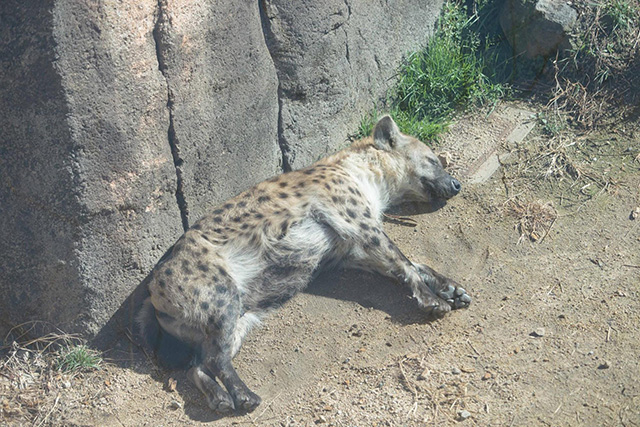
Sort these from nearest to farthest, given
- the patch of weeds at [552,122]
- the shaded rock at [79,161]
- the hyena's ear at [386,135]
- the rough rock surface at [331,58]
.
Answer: the shaded rock at [79,161] < the rough rock surface at [331,58] < the hyena's ear at [386,135] < the patch of weeds at [552,122]

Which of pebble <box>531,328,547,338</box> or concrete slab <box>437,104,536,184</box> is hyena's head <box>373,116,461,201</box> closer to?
concrete slab <box>437,104,536,184</box>

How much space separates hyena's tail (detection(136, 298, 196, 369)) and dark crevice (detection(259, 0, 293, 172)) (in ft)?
4.15

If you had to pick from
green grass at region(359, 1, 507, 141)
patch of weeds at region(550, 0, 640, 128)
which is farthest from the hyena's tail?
patch of weeds at region(550, 0, 640, 128)

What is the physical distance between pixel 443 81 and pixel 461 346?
7.42ft

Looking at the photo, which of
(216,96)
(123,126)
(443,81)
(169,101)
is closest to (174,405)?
(123,126)

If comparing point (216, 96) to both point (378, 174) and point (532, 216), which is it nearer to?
point (378, 174)

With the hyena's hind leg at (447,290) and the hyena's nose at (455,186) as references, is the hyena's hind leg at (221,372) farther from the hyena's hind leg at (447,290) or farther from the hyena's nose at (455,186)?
the hyena's nose at (455,186)

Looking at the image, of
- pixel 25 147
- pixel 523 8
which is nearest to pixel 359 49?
pixel 523 8

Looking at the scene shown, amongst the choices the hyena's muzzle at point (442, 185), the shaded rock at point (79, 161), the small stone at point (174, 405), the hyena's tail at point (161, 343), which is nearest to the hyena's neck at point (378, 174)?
the hyena's muzzle at point (442, 185)

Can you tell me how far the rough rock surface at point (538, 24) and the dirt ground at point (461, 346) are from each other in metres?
1.17

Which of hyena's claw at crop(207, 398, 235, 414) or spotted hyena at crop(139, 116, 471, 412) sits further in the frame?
spotted hyena at crop(139, 116, 471, 412)

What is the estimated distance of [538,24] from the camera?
5230 mm

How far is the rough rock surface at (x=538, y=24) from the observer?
5.19 metres

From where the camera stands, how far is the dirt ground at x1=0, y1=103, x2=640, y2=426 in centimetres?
329
